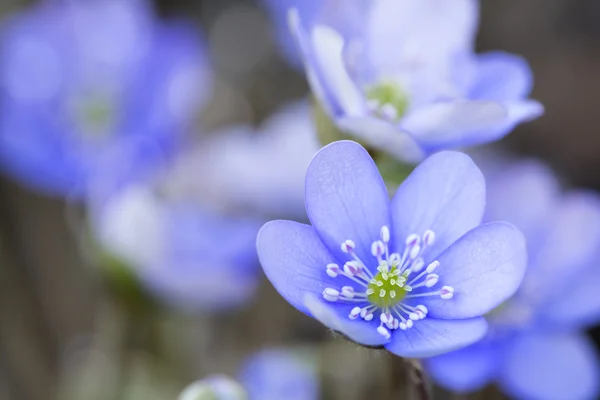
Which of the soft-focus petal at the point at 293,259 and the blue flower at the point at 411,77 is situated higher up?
the blue flower at the point at 411,77

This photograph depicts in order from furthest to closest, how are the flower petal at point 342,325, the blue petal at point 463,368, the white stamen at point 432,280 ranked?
the blue petal at point 463,368, the white stamen at point 432,280, the flower petal at point 342,325

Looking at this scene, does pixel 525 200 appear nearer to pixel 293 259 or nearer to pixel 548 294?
pixel 548 294

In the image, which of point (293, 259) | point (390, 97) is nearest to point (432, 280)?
point (293, 259)

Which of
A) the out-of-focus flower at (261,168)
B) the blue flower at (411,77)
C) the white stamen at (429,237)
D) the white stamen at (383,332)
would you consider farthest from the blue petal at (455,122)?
the out-of-focus flower at (261,168)

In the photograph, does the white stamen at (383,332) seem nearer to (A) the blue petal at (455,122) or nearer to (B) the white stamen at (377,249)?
(B) the white stamen at (377,249)

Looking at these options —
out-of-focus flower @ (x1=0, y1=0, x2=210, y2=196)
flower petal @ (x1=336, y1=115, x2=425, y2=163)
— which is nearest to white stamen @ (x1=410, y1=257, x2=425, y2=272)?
flower petal @ (x1=336, y1=115, x2=425, y2=163)
